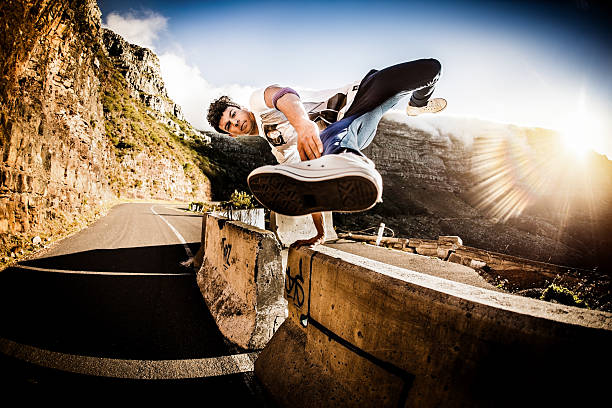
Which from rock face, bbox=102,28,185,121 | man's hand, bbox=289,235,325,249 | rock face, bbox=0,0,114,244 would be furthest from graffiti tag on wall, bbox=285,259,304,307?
rock face, bbox=102,28,185,121

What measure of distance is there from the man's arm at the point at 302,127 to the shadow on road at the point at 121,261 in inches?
160

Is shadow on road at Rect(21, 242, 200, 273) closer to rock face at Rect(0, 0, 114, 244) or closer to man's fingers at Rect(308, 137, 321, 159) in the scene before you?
rock face at Rect(0, 0, 114, 244)

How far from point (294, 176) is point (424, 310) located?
0.95 m

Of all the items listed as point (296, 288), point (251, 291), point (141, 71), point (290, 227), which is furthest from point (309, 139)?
point (141, 71)

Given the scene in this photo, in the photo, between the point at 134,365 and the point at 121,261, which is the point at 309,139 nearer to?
the point at 134,365

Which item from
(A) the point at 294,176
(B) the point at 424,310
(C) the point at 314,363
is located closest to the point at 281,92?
(A) the point at 294,176

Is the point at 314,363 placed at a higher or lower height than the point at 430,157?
lower

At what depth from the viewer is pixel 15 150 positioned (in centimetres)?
539

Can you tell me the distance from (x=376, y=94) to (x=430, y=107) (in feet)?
2.93

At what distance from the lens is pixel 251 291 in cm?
223

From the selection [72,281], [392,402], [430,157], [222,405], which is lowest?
[72,281]

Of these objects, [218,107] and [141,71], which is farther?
[141,71]

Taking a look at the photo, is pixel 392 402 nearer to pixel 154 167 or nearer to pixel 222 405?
pixel 222 405

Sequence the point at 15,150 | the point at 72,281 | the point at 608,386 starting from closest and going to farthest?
the point at 608,386, the point at 72,281, the point at 15,150
